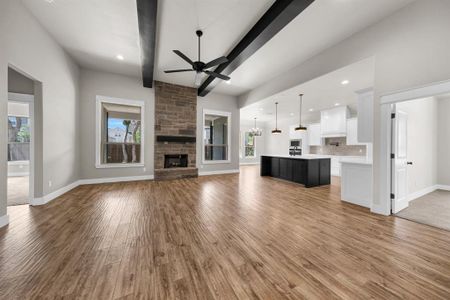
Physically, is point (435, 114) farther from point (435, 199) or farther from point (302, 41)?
point (302, 41)

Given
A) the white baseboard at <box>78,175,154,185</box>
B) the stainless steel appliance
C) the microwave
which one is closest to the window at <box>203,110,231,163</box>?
the white baseboard at <box>78,175,154,185</box>

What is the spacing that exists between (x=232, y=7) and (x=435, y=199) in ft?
19.3

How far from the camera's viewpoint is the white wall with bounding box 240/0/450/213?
7.72ft

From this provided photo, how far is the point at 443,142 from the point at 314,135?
4201 mm

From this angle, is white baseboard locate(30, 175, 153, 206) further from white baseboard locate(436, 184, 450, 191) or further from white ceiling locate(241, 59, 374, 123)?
white baseboard locate(436, 184, 450, 191)

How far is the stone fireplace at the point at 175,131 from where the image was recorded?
6.18m

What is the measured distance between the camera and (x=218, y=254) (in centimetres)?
185

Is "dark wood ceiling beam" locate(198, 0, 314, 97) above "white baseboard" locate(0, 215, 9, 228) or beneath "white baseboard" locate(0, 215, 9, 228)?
above

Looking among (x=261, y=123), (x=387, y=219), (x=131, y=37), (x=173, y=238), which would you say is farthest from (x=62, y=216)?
(x=261, y=123)

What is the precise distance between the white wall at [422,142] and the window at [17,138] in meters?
11.5

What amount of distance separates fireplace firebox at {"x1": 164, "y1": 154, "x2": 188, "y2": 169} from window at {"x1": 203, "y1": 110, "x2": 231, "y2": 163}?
3.29 feet

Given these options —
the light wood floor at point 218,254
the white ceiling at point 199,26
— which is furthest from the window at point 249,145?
the light wood floor at point 218,254

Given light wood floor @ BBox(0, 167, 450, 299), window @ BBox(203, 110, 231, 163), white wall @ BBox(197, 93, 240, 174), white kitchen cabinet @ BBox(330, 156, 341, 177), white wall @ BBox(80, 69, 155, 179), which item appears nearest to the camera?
light wood floor @ BBox(0, 167, 450, 299)

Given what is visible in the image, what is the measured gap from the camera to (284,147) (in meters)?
10.5
